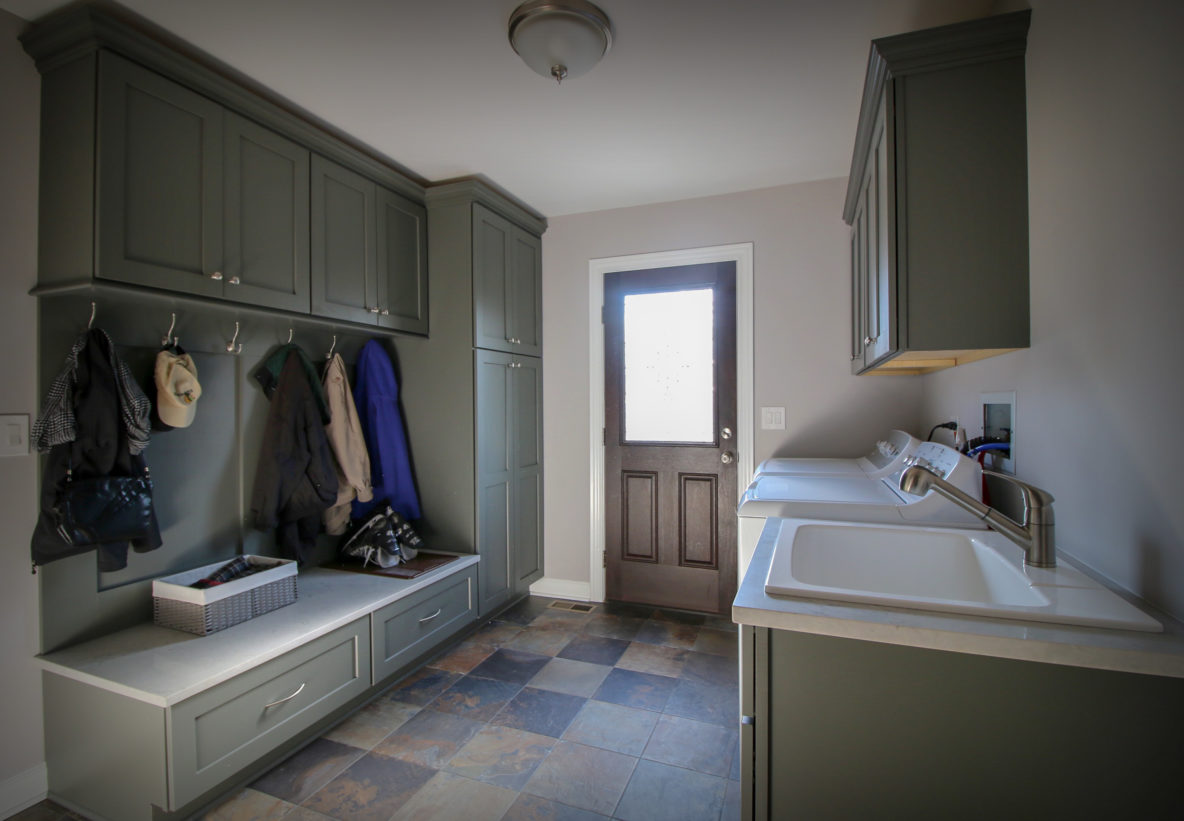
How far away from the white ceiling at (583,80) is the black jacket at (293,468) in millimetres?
1128

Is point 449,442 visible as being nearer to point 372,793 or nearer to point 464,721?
point 464,721

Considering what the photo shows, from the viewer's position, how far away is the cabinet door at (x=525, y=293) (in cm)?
322

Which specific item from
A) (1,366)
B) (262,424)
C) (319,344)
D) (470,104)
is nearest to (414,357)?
(319,344)

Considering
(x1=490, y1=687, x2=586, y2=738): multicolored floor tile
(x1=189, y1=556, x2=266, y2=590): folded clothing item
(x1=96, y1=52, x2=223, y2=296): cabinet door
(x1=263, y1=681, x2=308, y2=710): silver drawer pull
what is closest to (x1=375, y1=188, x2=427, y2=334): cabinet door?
(x1=96, y1=52, x2=223, y2=296): cabinet door

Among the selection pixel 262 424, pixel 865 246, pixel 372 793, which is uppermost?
pixel 865 246

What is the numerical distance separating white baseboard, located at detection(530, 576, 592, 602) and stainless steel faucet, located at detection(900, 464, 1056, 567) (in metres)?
2.52

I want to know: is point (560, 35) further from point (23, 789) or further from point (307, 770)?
point (23, 789)

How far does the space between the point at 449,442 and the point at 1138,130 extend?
8.67 ft

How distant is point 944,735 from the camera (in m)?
0.92

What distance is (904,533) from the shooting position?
1439 millimetres

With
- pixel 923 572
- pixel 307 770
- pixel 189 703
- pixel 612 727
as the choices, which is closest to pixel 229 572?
pixel 189 703

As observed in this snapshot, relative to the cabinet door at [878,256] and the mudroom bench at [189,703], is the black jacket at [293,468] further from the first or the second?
the cabinet door at [878,256]

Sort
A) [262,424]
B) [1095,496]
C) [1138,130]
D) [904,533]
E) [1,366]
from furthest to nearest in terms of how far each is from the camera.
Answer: [262,424], [1,366], [904,533], [1095,496], [1138,130]

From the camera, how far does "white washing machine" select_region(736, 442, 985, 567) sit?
61.1 inches
